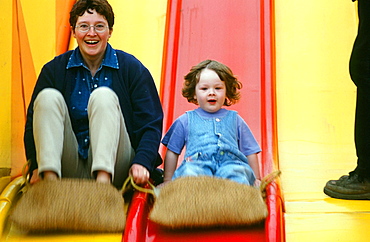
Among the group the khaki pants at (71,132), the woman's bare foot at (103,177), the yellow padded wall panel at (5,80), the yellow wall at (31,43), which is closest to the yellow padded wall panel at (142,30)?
the yellow wall at (31,43)

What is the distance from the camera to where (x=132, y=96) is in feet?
7.43

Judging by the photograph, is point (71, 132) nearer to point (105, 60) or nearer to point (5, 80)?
point (105, 60)

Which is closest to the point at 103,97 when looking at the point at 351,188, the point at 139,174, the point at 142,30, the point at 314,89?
the point at 139,174

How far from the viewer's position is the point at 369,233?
1911mm

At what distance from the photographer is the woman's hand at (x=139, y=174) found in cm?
209

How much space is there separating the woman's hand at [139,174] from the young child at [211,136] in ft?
0.60

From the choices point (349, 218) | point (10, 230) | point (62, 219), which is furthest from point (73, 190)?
point (349, 218)

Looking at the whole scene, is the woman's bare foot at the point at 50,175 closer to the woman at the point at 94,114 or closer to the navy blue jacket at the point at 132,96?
the woman at the point at 94,114

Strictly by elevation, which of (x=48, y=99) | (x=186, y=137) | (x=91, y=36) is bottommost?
(x=186, y=137)

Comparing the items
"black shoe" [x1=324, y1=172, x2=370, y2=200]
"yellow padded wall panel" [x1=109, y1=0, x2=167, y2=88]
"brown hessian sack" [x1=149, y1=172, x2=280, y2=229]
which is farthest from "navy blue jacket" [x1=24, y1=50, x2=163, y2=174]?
"yellow padded wall panel" [x1=109, y1=0, x2=167, y2=88]

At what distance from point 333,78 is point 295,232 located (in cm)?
156

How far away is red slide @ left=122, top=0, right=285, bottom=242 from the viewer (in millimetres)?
3084

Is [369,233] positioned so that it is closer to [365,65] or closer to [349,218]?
[349,218]

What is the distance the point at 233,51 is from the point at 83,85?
1.47 m
